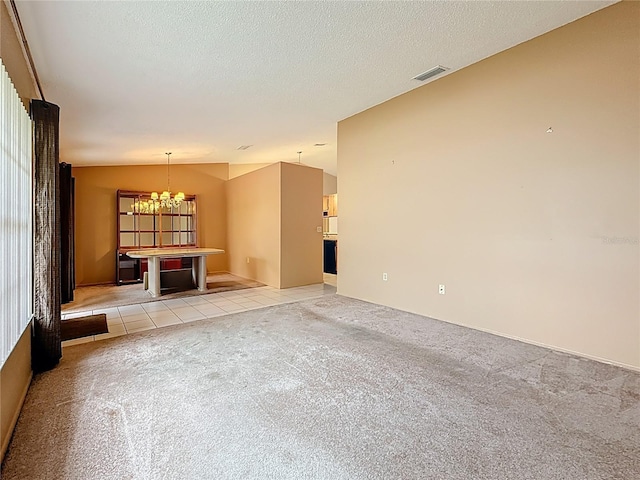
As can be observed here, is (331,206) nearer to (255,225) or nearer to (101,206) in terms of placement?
(255,225)

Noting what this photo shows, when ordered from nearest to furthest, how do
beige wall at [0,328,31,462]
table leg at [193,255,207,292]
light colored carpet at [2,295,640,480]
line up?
1. light colored carpet at [2,295,640,480]
2. beige wall at [0,328,31,462]
3. table leg at [193,255,207,292]

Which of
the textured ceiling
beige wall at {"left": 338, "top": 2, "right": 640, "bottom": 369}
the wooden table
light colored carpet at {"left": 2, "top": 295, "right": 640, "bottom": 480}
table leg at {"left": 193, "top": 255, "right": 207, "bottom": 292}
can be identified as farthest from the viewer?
table leg at {"left": 193, "top": 255, "right": 207, "bottom": 292}

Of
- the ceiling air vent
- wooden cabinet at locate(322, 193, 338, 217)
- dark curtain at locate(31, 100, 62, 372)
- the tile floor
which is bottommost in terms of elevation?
the tile floor

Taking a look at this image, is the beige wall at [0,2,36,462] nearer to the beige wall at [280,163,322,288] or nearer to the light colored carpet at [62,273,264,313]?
the light colored carpet at [62,273,264,313]

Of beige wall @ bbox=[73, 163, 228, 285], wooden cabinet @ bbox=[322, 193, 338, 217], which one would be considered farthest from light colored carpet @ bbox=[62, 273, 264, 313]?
wooden cabinet @ bbox=[322, 193, 338, 217]

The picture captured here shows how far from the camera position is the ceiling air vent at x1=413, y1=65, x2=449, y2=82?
141 inches

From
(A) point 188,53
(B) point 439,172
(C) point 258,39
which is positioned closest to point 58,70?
(A) point 188,53

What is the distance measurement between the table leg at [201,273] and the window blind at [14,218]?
140 inches

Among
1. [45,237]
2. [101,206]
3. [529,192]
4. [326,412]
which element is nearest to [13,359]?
[45,237]

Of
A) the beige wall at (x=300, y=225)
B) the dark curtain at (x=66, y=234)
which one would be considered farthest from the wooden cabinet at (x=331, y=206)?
the dark curtain at (x=66, y=234)

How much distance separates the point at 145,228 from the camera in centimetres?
754

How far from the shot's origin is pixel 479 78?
3.66 metres

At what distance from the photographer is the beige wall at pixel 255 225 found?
6.49m

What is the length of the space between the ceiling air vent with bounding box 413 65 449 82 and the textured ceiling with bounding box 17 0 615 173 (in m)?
0.09
